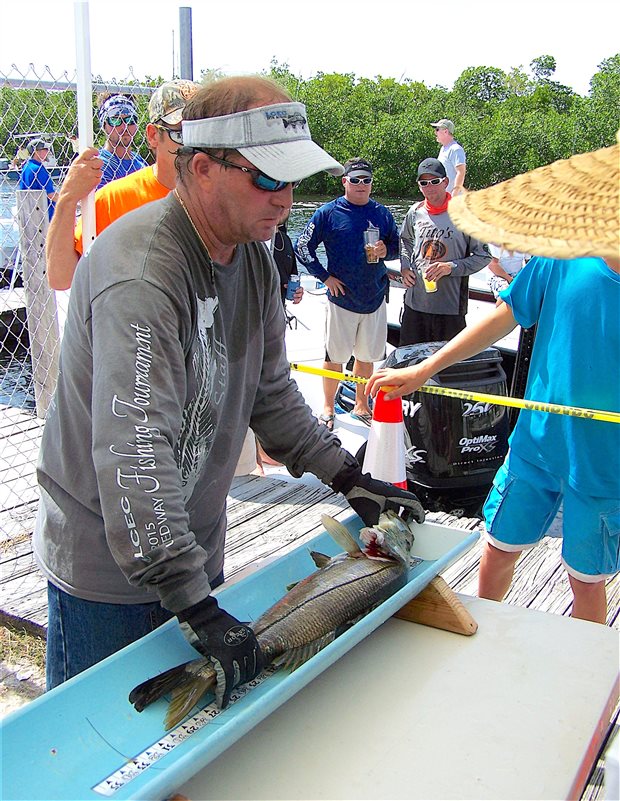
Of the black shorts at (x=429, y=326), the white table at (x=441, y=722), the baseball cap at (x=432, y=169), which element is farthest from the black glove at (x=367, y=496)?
the baseball cap at (x=432, y=169)

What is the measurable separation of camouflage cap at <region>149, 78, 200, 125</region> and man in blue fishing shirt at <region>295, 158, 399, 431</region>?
11.9 feet

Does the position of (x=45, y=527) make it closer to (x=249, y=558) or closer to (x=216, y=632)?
(x=216, y=632)

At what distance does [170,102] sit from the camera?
310 centimetres

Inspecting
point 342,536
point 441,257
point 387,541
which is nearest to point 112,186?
point 342,536

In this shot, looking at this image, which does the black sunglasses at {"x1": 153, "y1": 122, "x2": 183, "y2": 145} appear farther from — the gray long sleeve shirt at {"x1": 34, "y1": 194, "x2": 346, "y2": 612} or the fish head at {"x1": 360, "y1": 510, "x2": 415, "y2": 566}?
the fish head at {"x1": 360, "y1": 510, "x2": 415, "y2": 566}

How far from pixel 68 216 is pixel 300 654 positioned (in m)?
2.32

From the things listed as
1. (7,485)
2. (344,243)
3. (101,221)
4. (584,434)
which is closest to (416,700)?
(584,434)

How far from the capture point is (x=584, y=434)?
2770 millimetres

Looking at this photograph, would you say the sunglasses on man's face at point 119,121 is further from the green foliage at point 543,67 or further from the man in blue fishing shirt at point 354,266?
the green foliage at point 543,67

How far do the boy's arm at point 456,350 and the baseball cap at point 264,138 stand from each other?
1.32 metres

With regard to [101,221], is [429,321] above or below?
below

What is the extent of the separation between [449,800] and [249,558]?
2708 millimetres

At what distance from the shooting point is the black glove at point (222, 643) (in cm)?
160

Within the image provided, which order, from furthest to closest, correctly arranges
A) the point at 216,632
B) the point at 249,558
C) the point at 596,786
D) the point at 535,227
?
1. the point at 249,558
2. the point at 596,786
3. the point at 216,632
4. the point at 535,227
